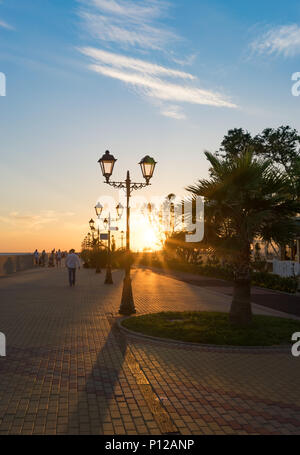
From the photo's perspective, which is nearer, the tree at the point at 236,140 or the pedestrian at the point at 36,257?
the tree at the point at 236,140

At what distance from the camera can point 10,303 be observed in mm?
15750

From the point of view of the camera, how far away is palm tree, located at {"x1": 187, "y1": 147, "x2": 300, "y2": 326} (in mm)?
9680

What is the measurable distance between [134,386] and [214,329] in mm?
4031

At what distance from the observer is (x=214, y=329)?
9898 mm

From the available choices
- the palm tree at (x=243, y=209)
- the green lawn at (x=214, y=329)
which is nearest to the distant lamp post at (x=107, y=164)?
A: the palm tree at (x=243, y=209)

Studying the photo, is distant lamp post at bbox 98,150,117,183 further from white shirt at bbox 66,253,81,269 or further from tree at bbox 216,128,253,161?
tree at bbox 216,128,253,161

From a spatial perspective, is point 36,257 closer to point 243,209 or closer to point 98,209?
point 98,209

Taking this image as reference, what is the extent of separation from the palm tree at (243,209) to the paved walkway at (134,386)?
234 cm

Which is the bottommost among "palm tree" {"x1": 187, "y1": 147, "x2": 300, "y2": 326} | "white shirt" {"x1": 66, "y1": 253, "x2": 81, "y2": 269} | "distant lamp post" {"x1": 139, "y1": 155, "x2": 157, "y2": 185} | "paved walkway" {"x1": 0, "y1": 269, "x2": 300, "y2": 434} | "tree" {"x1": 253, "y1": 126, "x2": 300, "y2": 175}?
"paved walkway" {"x1": 0, "y1": 269, "x2": 300, "y2": 434}

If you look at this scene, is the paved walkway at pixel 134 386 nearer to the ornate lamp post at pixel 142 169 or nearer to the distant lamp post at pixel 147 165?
the ornate lamp post at pixel 142 169

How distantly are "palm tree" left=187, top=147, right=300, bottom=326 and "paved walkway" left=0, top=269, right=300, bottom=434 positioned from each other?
2339 millimetres

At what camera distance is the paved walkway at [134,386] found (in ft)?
15.9

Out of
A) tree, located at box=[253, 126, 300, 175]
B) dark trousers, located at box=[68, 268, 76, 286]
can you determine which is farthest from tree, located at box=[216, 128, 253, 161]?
dark trousers, located at box=[68, 268, 76, 286]
